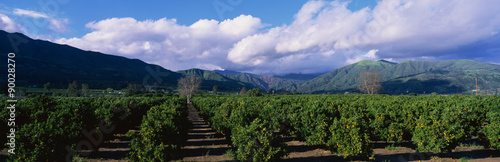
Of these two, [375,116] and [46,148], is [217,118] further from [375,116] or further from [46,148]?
[375,116]

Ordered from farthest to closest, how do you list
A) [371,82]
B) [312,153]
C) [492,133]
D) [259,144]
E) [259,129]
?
[371,82]
[312,153]
[492,133]
[259,129]
[259,144]

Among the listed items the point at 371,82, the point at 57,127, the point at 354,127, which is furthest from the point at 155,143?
the point at 371,82

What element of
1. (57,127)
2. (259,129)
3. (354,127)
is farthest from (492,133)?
(57,127)

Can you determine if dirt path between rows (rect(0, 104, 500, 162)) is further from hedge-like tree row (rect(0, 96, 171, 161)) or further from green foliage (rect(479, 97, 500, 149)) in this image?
hedge-like tree row (rect(0, 96, 171, 161))

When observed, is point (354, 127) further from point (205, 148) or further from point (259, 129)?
point (205, 148)

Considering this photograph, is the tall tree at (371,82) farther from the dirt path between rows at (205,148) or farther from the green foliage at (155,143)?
the green foliage at (155,143)

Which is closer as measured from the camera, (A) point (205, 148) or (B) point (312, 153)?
(B) point (312, 153)

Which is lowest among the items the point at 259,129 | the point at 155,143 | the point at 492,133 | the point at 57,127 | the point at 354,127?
the point at 492,133

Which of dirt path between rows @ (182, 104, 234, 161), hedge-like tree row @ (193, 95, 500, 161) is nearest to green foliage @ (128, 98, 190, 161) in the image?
hedge-like tree row @ (193, 95, 500, 161)

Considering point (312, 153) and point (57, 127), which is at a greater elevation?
point (57, 127)

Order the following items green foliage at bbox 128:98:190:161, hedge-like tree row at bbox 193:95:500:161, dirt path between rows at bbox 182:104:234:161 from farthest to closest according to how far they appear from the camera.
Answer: dirt path between rows at bbox 182:104:234:161
hedge-like tree row at bbox 193:95:500:161
green foliage at bbox 128:98:190:161

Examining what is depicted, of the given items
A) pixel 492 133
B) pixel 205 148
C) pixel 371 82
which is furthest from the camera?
pixel 371 82

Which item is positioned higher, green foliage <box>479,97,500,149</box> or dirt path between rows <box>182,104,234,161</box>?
green foliage <box>479,97,500,149</box>

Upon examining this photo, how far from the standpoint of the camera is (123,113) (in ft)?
62.8
